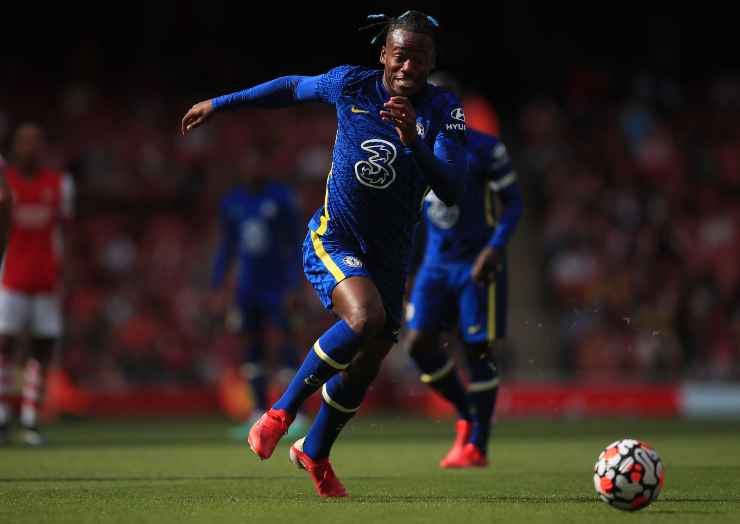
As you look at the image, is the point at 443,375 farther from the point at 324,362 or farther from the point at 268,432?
the point at 268,432

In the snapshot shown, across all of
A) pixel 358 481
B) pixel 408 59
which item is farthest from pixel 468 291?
pixel 408 59

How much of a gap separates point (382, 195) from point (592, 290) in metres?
13.4

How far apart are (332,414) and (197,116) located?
1.67 metres

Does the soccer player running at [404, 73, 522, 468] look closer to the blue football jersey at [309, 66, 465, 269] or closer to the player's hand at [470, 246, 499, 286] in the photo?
the player's hand at [470, 246, 499, 286]

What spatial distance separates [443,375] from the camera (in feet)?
30.2

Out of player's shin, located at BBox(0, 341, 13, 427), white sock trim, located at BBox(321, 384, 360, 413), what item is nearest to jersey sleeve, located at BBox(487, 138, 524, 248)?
white sock trim, located at BBox(321, 384, 360, 413)

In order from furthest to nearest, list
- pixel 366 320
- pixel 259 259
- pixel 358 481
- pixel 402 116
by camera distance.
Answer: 1. pixel 259 259
2. pixel 358 481
3. pixel 366 320
4. pixel 402 116

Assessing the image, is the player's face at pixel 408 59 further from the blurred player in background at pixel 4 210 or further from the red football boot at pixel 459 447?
the red football boot at pixel 459 447

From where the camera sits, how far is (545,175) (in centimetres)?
2212

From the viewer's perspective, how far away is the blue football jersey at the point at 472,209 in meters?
9.09

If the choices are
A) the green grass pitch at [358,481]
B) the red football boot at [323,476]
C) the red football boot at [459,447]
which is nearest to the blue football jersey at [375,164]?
the red football boot at [323,476]

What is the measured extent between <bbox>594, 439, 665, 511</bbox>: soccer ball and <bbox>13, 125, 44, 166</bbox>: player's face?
6646mm

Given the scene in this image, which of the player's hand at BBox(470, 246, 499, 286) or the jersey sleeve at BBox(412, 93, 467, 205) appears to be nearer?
the jersey sleeve at BBox(412, 93, 467, 205)

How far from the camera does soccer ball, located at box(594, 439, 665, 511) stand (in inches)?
231
